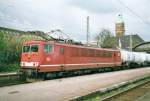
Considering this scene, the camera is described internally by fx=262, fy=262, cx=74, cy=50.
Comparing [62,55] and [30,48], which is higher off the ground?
[30,48]

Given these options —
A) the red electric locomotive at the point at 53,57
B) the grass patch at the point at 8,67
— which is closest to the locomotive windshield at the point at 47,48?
the red electric locomotive at the point at 53,57

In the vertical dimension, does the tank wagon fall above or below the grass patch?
above

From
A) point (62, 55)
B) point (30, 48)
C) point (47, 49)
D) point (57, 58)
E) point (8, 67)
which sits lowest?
point (8, 67)

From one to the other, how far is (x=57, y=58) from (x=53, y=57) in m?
0.56

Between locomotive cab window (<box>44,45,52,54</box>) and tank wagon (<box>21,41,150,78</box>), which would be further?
locomotive cab window (<box>44,45,52,54</box>)

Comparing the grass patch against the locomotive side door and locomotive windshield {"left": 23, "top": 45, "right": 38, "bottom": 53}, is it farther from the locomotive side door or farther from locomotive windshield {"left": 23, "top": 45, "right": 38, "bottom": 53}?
the locomotive side door

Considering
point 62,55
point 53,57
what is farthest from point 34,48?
Answer: point 62,55

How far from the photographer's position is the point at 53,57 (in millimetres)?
20547

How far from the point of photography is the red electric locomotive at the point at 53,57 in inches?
766

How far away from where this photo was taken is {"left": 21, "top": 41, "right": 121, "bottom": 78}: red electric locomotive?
19469 mm

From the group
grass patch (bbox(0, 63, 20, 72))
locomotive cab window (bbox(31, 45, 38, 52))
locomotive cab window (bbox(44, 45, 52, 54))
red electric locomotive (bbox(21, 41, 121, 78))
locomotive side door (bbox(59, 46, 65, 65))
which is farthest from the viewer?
grass patch (bbox(0, 63, 20, 72))

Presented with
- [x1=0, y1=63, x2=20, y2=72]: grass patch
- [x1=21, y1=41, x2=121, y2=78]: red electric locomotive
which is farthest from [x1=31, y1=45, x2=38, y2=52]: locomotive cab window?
[x1=0, y1=63, x2=20, y2=72]: grass patch

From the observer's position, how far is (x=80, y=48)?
24.7 meters

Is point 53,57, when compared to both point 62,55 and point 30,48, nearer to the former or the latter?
point 62,55
